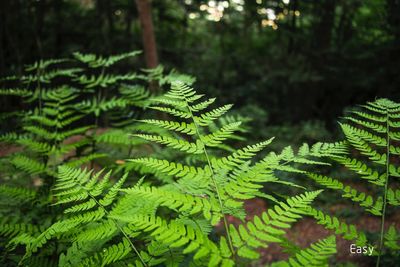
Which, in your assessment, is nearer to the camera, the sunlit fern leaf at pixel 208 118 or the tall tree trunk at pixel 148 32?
the sunlit fern leaf at pixel 208 118

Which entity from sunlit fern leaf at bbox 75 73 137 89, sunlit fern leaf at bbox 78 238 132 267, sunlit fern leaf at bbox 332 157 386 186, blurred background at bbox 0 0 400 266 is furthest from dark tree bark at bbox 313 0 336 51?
sunlit fern leaf at bbox 78 238 132 267

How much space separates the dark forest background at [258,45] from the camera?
922 centimetres

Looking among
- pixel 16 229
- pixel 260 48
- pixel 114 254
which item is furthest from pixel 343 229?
pixel 260 48

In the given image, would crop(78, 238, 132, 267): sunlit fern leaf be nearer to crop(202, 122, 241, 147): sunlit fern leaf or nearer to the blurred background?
crop(202, 122, 241, 147): sunlit fern leaf

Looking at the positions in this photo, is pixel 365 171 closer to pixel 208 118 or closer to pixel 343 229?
pixel 343 229

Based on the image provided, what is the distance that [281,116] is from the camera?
506 inches

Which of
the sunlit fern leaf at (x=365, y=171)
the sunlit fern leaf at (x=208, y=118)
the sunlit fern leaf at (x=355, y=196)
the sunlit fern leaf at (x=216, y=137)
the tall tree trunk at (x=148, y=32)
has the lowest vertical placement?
the sunlit fern leaf at (x=355, y=196)

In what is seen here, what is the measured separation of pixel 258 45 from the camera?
48.4 feet

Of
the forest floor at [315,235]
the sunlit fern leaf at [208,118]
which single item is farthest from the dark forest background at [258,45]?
the sunlit fern leaf at [208,118]

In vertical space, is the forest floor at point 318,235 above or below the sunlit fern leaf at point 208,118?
below

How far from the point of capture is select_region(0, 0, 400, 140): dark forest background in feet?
30.2

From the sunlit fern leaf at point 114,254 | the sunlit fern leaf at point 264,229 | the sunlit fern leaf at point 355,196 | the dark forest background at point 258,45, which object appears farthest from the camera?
the dark forest background at point 258,45

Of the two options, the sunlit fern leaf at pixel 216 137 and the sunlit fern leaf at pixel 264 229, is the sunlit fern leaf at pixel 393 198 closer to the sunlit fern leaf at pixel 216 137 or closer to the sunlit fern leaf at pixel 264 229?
the sunlit fern leaf at pixel 264 229

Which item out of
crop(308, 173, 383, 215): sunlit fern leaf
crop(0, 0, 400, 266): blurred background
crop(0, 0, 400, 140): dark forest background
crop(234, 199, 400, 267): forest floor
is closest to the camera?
crop(308, 173, 383, 215): sunlit fern leaf
